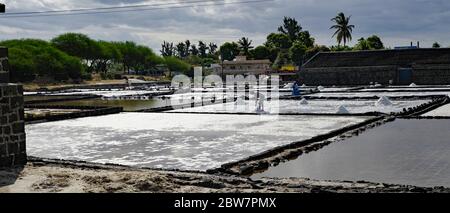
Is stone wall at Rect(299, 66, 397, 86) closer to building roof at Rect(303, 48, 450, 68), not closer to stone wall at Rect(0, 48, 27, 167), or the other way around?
A: building roof at Rect(303, 48, 450, 68)

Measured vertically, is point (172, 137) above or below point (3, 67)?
below

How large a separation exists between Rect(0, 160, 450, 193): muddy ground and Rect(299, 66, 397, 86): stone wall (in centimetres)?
4424

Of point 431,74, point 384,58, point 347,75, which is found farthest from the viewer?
point 384,58

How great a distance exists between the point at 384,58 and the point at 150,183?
47.9m

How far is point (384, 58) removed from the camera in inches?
2048

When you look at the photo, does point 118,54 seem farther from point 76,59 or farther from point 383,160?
point 383,160

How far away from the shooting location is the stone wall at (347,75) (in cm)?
5038

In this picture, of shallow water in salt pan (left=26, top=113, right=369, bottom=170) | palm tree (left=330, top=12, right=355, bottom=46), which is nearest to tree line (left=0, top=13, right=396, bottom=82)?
palm tree (left=330, top=12, right=355, bottom=46)

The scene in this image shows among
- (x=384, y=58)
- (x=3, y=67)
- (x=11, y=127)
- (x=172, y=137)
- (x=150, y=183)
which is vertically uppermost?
(x=384, y=58)

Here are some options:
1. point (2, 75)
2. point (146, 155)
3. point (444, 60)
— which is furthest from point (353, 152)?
point (444, 60)

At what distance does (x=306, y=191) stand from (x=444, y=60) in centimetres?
4535

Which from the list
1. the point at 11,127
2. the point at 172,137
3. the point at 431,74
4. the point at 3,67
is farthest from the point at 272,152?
the point at 431,74
